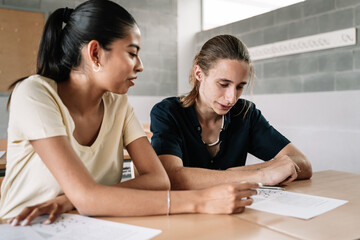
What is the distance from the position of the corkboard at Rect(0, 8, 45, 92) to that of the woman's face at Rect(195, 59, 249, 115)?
2.55m

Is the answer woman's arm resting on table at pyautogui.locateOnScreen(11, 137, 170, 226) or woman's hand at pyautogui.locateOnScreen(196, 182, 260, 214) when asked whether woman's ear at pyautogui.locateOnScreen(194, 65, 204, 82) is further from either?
woman's hand at pyautogui.locateOnScreen(196, 182, 260, 214)

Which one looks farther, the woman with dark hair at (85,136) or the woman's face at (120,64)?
the woman's face at (120,64)

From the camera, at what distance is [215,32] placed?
4.39 metres

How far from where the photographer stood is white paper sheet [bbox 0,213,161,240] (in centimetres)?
76

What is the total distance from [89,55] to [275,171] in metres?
0.78

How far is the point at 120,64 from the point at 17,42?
116 inches

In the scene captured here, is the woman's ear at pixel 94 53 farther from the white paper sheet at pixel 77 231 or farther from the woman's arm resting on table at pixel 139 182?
the white paper sheet at pixel 77 231

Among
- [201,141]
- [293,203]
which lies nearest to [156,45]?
[201,141]

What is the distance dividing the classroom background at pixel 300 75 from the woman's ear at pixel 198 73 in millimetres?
1730

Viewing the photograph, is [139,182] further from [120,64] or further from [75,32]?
[75,32]

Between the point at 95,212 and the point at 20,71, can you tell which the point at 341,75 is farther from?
the point at 20,71

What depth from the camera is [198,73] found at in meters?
1.65

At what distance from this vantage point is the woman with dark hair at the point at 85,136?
938mm

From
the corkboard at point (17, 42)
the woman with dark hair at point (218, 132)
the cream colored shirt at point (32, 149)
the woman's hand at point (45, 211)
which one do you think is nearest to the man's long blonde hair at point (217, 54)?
the woman with dark hair at point (218, 132)
